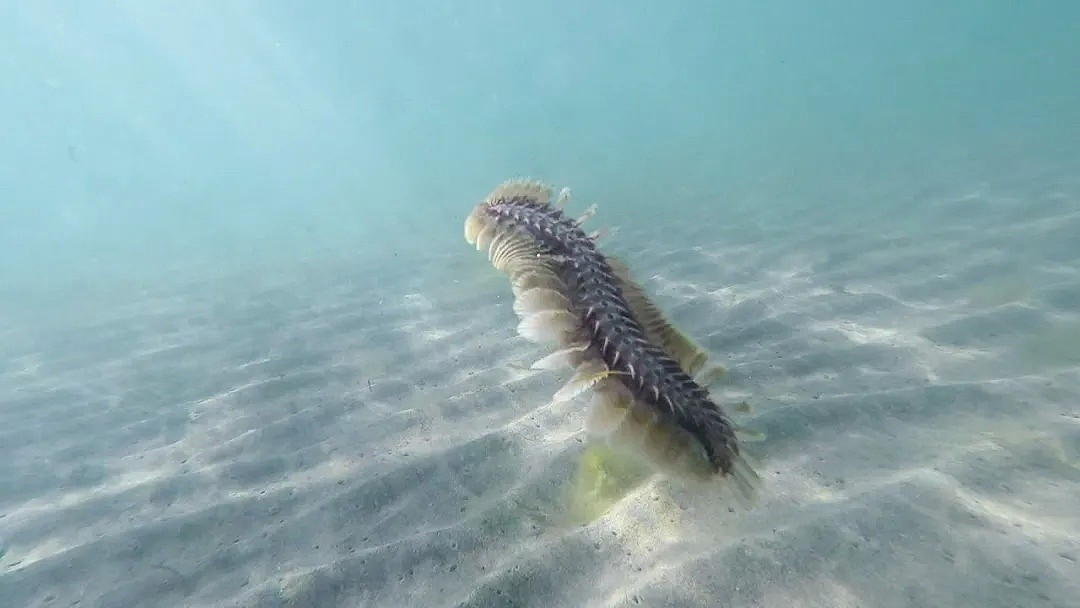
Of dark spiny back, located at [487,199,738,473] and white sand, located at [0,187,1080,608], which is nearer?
dark spiny back, located at [487,199,738,473]

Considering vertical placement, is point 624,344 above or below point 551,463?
above

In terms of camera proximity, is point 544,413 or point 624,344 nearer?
point 624,344

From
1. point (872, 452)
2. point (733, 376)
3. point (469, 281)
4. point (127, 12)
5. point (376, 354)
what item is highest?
point (127, 12)

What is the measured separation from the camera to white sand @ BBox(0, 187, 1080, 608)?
2.54 metres

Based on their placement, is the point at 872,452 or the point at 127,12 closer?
the point at 872,452

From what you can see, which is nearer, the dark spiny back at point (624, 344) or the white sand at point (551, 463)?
the dark spiny back at point (624, 344)

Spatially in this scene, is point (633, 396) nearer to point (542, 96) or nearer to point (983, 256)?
point (983, 256)

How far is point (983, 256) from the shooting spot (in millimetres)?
6586

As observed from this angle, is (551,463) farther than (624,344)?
Yes

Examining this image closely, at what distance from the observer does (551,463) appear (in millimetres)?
3449

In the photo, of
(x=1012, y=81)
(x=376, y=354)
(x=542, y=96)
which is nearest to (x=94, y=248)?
(x=376, y=354)

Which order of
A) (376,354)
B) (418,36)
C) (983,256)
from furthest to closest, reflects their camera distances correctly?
1. (418,36)
2. (983,256)
3. (376,354)

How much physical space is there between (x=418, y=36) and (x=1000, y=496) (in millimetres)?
125736

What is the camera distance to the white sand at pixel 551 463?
100.0 inches
